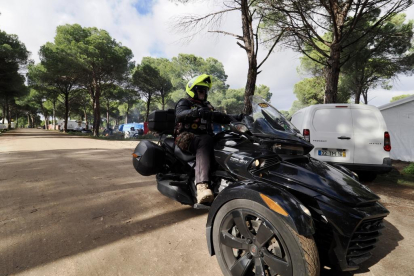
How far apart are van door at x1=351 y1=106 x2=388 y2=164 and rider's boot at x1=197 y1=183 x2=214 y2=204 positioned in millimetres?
4154

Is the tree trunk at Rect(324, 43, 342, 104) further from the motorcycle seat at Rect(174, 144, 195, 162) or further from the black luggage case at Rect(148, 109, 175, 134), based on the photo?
the motorcycle seat at Rect(174, 144, 195, 162)

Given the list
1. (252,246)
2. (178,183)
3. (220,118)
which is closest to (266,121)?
(220,118)

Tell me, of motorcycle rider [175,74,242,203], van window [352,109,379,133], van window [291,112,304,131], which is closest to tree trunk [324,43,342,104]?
van window [291,112,304,131]

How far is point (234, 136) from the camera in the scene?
2.54 meters

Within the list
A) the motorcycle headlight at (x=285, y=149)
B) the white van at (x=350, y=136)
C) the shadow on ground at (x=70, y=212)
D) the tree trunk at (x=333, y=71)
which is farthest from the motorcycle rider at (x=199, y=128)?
the tree trunk at (x=333, y=71)

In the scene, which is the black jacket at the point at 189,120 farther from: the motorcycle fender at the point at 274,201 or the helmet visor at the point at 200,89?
the motorcycle fender at the point at 274,201

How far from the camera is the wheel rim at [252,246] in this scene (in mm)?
1576

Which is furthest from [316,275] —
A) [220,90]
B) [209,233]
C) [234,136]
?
[220,90]

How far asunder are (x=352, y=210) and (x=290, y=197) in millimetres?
483

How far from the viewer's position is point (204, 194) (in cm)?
239

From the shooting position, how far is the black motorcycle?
153 cm

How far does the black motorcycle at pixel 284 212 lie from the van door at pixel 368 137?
362cm

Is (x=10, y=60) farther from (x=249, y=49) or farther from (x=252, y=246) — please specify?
(x=252, y=246)

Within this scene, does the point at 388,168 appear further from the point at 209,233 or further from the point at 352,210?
the point at 209,233
